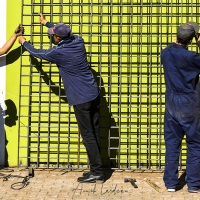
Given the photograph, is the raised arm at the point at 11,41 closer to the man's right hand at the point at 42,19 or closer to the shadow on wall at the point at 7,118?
the man's right hand at the point at 42,19

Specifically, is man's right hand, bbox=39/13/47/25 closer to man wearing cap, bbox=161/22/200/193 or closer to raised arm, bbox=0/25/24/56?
raised arm, bbox=0/25/24/56

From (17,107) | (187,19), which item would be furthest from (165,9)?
(17,107)

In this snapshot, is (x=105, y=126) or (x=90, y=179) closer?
(x=90, y=179)

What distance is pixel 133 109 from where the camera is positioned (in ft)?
27.3

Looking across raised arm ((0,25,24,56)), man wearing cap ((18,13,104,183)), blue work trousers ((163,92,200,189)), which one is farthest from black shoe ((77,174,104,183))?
raised arm ((0,25,24,56))

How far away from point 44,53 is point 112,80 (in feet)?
3.73

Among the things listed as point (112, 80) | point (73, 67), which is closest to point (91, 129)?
point (73, 67)

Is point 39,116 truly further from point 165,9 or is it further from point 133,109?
point 165,9

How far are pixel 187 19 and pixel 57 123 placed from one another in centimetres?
219

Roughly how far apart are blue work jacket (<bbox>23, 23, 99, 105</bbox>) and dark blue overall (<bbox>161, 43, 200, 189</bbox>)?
0.97m

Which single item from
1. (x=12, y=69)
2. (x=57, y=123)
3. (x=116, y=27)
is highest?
(x=116, y=27)

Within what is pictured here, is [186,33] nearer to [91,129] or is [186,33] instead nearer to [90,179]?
[91,129]

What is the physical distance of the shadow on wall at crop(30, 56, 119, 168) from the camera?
27.2 feet

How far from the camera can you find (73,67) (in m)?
7.50
